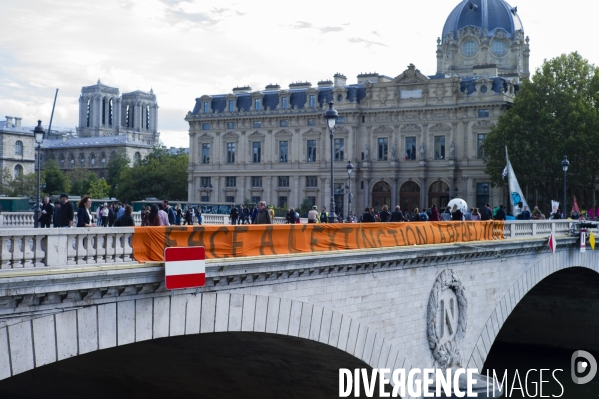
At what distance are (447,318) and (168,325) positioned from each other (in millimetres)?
12109

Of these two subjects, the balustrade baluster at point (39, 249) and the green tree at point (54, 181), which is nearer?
the balustrade baluster at point (39, 249)

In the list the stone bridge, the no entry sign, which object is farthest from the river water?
the no entry sign

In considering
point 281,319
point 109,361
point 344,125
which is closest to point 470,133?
point 344,125

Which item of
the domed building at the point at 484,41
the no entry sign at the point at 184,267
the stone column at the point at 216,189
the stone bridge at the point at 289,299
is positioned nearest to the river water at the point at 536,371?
the stone bridge at the point at 289,299

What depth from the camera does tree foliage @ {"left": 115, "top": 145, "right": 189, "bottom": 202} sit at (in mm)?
104750

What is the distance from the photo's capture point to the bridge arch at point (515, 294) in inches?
1032

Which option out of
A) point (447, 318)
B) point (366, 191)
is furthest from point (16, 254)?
point (366, 191)

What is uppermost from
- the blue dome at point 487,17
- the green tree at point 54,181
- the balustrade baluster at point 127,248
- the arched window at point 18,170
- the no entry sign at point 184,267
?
the blue dome at point 487,17

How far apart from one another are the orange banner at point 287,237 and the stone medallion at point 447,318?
4.21ft

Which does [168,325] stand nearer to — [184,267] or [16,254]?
[184,267]

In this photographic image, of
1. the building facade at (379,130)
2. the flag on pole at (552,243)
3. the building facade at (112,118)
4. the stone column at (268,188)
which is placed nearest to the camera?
the flag on pole at (552,243)

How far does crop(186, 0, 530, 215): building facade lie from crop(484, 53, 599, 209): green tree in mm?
9110

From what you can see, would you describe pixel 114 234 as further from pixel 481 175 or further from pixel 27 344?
pixel 481 175

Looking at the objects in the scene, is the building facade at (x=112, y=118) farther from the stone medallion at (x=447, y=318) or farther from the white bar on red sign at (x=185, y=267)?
the white bar on red sign at (x=185, y=267)
